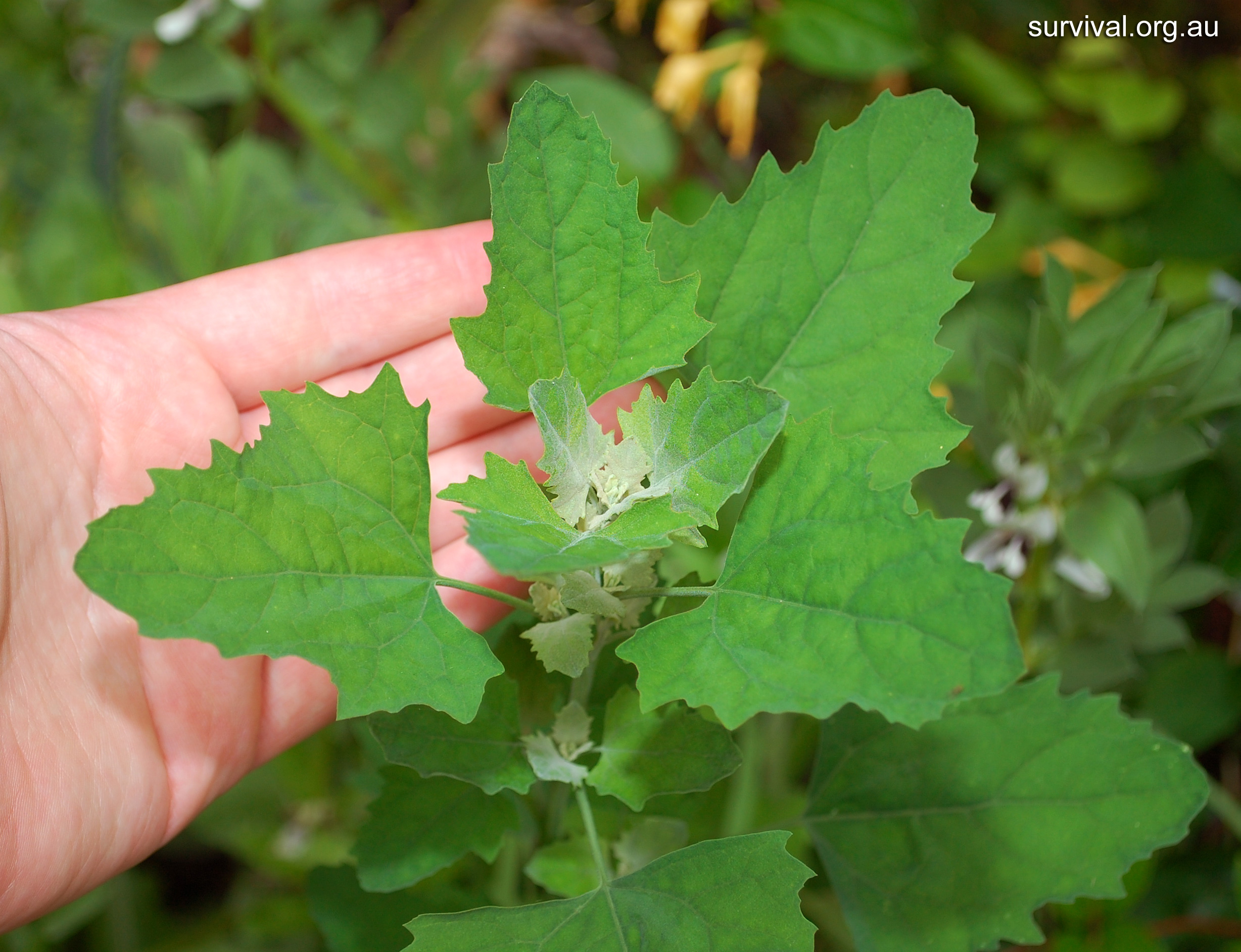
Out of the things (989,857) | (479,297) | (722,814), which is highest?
(479,297)

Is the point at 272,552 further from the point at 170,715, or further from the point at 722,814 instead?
the point at 722,814

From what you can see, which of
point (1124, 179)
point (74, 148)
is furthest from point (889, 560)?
point (74, 148)

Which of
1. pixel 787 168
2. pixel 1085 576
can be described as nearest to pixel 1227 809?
pixel 1085 576

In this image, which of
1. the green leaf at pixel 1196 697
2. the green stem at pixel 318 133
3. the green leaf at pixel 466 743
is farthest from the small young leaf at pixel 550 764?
the green stem at pixel 318 133

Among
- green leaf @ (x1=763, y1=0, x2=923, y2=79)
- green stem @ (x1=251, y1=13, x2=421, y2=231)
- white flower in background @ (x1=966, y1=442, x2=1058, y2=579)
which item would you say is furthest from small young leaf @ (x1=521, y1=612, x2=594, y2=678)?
green leaf @ (x1=763, y1=0, x2=923, y2=79)

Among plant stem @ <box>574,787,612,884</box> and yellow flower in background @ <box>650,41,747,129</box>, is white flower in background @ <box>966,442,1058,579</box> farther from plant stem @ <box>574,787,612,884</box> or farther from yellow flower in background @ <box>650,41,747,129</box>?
yellow flower in background @ <box>650,41,747,129</box>

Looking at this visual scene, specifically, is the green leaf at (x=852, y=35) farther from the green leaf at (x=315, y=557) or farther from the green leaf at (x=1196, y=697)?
the green leaf at (x=315, y=557)
